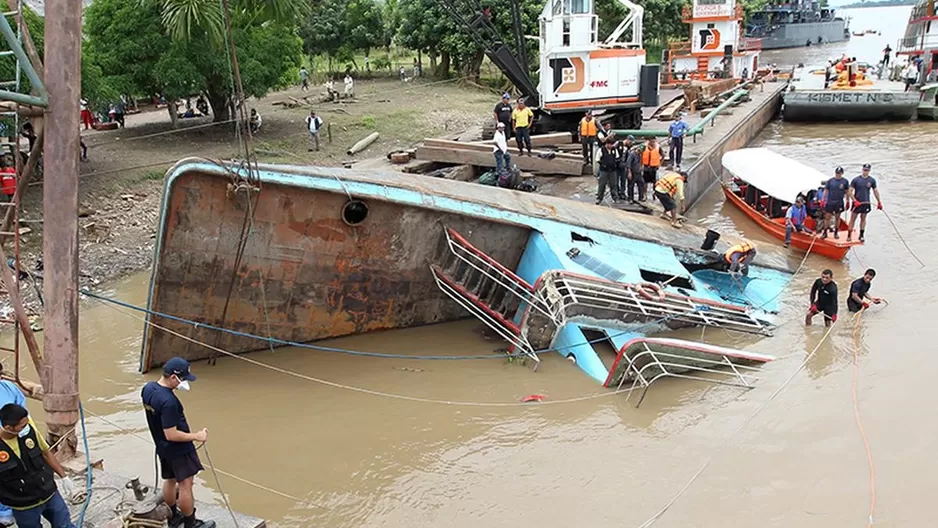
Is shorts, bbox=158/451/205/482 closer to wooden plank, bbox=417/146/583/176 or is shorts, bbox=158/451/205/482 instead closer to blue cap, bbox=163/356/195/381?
blue cap, bbox=163/356/195/381

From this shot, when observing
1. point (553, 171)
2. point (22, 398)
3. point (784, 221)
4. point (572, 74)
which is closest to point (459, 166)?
point (553, 171)

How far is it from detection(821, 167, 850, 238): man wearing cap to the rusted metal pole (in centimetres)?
1228

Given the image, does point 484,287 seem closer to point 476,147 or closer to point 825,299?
point 825,299

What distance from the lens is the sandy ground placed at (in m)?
14.5

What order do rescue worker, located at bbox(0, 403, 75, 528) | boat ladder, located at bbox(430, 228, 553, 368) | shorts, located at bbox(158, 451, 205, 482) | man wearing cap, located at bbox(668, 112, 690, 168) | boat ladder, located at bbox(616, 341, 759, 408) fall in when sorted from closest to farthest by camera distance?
rescue worker, located at bbox(0, 403, 75, 528)
shorts, located at bbox(158, 451, 205, 482)
boat ladder, located at bbox(616, 341, 759, 408)
boat ladder, located at bbox(430, 228, 553, 368)
man wearing cap, located at bbox(668, 112, 690, 168)

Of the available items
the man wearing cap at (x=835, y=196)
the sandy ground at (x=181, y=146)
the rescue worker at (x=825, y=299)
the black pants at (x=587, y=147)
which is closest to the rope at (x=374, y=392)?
the sandy ground at (x=181, y=146)

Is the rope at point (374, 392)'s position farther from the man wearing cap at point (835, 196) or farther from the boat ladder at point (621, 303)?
the man wearing cap at point (835, 196)

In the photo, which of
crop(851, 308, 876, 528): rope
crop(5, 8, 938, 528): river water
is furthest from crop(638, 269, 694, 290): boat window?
crop(851, 308, 876, 528): rope

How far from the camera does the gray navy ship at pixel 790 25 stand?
6675cm

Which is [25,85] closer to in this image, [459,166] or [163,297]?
[163,297]

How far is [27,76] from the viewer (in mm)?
5371

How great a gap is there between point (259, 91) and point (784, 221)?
15.5 m

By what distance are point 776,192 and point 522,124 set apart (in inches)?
222

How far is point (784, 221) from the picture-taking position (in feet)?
50.6
